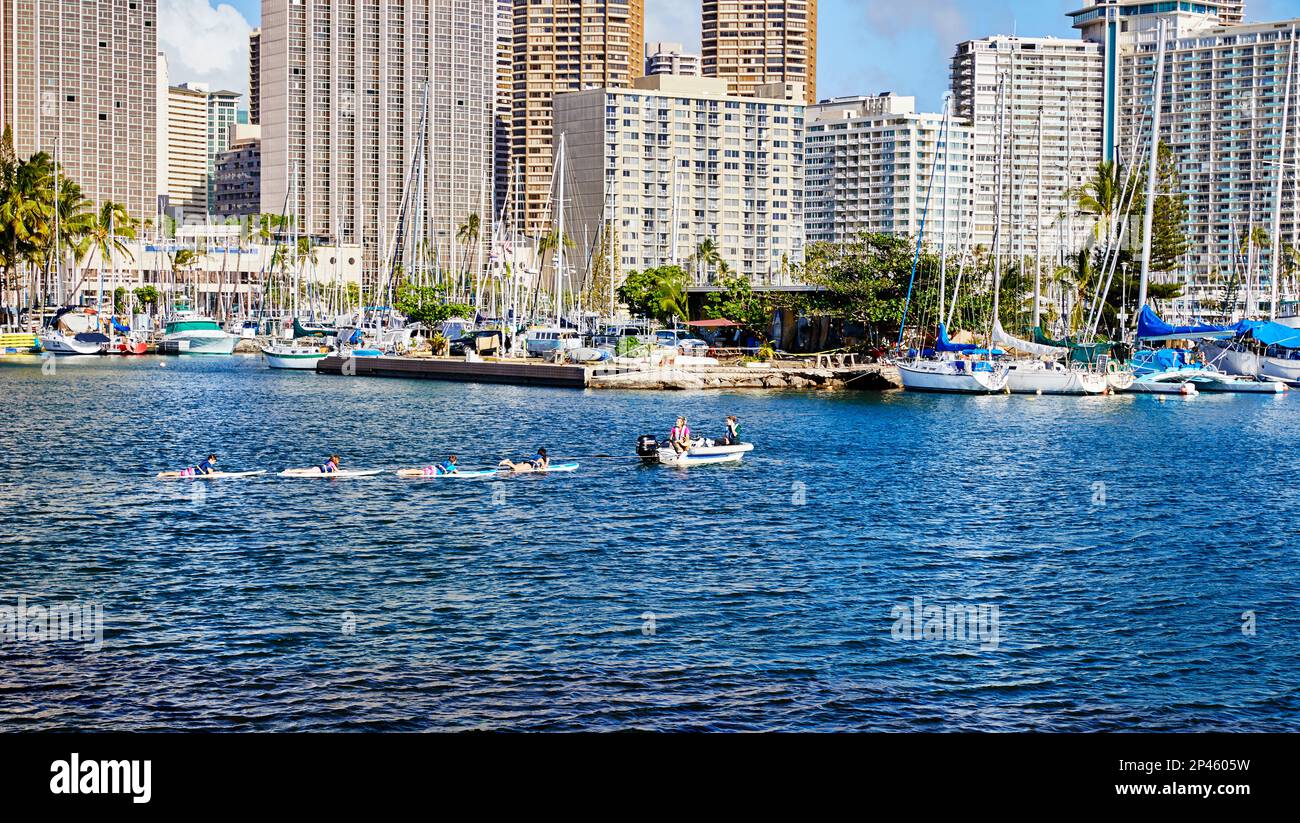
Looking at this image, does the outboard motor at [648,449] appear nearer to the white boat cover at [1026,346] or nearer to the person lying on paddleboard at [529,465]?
the person lying on paddleboard at [529,465]

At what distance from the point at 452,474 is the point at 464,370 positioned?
230 feet

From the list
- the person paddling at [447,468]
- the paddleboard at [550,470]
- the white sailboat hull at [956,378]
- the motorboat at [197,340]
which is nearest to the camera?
the person paddling at [447,468]

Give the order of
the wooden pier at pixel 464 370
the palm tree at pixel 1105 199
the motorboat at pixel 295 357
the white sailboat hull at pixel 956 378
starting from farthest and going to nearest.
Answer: the motorboat at pixel 295 357 < the palm tree at pixel 1105 199 < the wooden pier at pixel 464 370 < the white sailboat hull at pixel 956 378

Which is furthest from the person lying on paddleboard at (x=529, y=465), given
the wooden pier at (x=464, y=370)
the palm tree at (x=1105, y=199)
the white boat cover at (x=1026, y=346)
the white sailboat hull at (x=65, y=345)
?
the white sailboat hull at (x=65, y=345)

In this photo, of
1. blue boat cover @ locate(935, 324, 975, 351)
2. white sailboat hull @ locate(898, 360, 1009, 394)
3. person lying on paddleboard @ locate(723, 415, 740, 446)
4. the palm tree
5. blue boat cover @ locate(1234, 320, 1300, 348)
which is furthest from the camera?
the palm tree

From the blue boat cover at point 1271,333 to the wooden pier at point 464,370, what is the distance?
188 ft

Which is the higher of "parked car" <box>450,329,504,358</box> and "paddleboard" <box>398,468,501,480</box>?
"parked car" <box>450,329,504,358</box>

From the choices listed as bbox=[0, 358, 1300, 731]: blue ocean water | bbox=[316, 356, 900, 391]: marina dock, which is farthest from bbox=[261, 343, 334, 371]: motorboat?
bbox=[0, 358, 1300, 731]: blue ocean water

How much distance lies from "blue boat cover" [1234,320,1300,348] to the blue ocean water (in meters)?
55.9

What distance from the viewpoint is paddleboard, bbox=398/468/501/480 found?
57750 mm

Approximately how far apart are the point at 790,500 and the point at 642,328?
101 meters

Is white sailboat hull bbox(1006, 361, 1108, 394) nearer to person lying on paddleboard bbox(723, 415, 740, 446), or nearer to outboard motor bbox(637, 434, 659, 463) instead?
person lying on paddleboard bbox(723, 415, 740, 446)

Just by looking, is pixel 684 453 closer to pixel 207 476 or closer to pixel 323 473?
pixel 323 473

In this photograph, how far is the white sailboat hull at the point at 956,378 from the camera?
370ft
